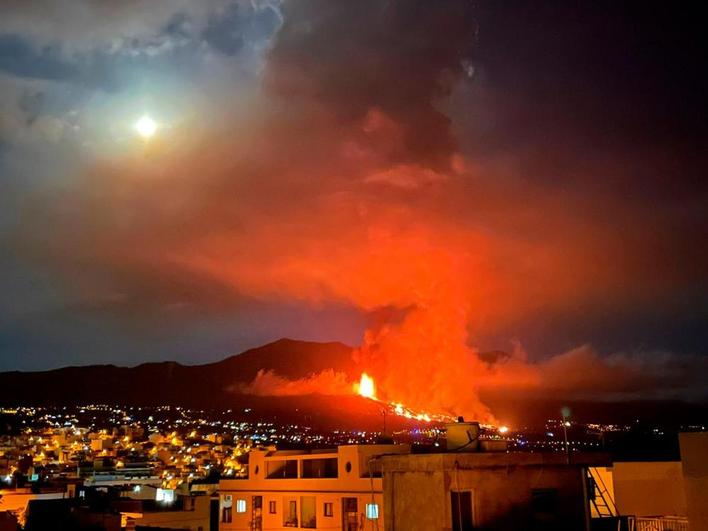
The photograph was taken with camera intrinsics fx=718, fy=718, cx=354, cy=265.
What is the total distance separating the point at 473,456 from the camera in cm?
1357

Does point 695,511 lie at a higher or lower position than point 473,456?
lower

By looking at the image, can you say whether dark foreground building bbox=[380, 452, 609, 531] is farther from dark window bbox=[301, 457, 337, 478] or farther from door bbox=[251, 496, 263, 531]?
door bbox=[251, 496, 263, 531]

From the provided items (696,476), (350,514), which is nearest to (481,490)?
(696,476)

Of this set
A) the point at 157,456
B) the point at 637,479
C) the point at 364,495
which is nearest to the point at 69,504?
the point at 364,495

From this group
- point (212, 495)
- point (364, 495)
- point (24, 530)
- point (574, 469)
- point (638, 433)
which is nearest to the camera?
point (574, 469)

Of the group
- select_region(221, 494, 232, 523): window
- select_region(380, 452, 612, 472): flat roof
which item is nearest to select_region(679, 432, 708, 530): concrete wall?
select_region(380, 452, 612, 472): flat roof

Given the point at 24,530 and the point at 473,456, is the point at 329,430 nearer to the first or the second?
the point at 24,530

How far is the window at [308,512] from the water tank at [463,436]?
21.2 m

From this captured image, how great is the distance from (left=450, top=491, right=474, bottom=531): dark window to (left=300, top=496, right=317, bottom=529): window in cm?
2351

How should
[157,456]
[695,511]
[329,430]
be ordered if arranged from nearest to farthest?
1. [695,511]
2. [157,456]
3. [329,430]

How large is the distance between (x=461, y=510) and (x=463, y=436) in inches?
115

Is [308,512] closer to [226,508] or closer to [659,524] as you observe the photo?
[226,508]

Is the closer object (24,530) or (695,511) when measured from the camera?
(695,511)

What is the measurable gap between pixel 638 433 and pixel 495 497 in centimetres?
5443
